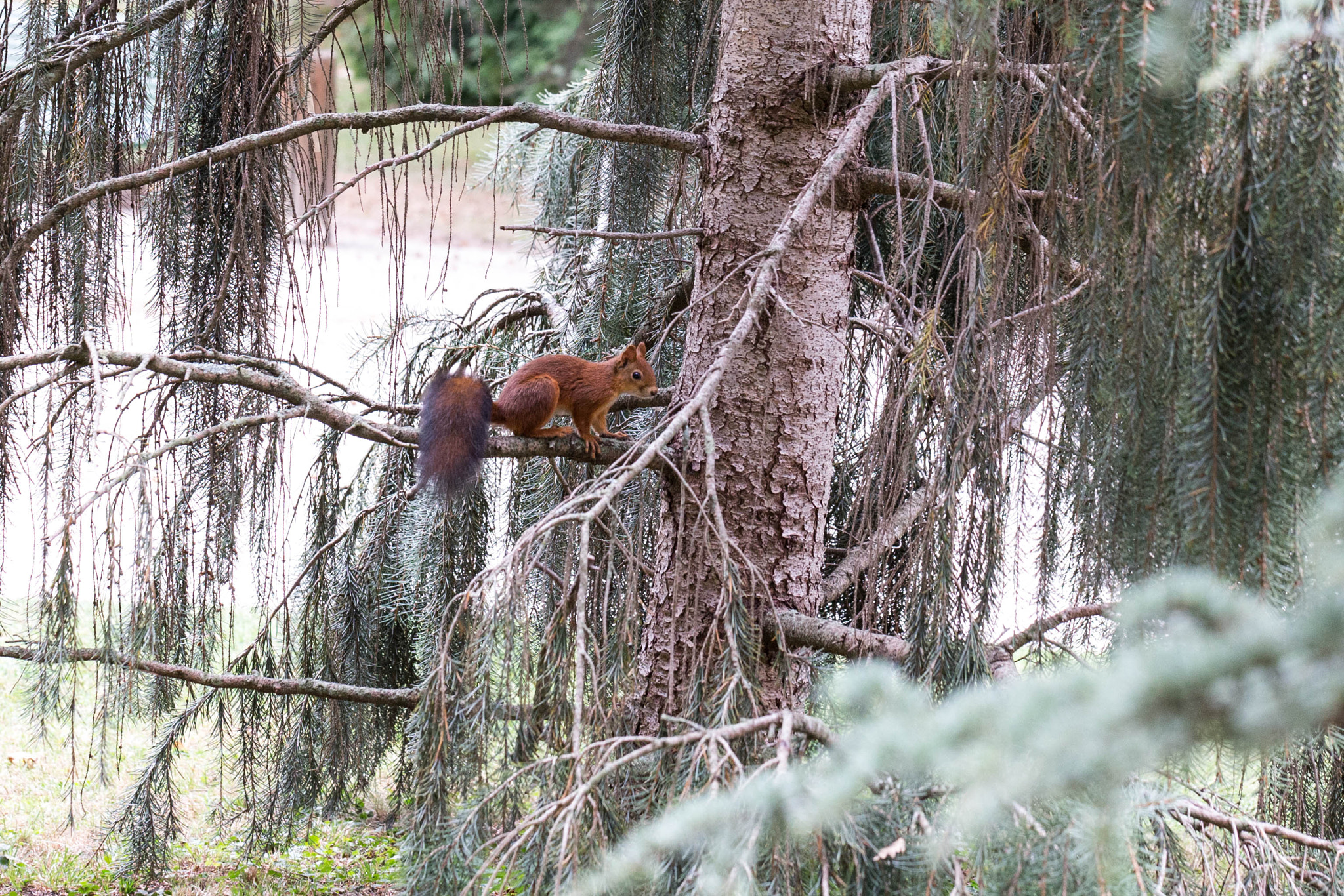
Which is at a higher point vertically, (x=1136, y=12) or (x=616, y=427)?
(x=1136, y=12)

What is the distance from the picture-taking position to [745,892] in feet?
2.36

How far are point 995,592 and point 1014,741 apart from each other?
0.80m

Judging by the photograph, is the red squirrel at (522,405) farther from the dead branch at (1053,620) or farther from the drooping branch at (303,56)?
the dead branch at (1053,620)

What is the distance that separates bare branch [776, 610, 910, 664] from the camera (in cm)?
144

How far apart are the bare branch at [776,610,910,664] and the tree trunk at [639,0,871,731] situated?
6 centimetres

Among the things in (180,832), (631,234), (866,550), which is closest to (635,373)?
(631,234)

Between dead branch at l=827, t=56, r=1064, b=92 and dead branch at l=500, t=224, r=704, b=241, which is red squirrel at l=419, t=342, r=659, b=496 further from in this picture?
dead branch at l=827, t=56, r=1064, b=92

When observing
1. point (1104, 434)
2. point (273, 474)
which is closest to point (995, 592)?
point (1104, 434)

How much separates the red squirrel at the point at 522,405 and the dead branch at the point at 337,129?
1.43 feet

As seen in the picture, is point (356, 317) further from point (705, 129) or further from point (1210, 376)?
point (1210, 376)

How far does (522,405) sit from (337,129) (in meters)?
0.66

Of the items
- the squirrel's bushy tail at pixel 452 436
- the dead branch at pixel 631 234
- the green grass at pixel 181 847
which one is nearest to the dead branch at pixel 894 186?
the dead branch at pixel 631 234

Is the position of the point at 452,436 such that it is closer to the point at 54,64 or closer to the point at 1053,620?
the point at 54,64

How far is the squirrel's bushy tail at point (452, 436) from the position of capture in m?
1.70
